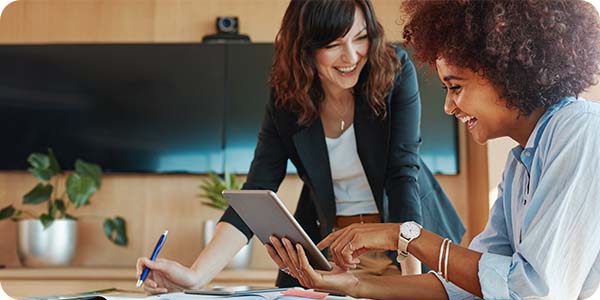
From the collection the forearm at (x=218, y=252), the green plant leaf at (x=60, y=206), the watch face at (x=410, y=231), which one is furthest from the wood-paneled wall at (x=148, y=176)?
the watch face at (x=410, y=231)

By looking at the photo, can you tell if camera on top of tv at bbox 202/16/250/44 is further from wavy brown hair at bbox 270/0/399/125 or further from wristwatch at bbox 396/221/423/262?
wristwatch at bbox 396/221/423/262

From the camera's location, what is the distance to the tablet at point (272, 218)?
45.9 inches

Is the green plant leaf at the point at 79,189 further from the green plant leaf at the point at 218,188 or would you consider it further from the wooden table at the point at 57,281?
the green plant leaf at the point at 218,188

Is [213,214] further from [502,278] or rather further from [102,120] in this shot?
[502,278]

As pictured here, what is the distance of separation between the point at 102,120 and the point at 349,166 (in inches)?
95.6

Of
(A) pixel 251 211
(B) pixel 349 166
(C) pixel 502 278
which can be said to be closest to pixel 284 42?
(B) pixel 349 166

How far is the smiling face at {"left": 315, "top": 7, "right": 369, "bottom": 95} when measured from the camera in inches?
65.7

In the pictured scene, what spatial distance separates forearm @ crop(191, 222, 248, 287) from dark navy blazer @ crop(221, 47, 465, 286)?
0.02 metres

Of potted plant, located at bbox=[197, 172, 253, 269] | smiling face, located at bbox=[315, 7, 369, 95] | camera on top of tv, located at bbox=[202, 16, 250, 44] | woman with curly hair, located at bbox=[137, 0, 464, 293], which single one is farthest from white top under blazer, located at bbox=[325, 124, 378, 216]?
camera on top of tv, located at bbox=[202, 16, 250, 44]

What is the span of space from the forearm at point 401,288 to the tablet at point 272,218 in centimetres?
7

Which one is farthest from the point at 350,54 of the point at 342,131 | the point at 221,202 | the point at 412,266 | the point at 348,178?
the point at 221,202

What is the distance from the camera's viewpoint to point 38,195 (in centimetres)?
361

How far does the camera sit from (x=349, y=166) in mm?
1711

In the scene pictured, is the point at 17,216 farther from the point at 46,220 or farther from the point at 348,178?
the point at 348,178
